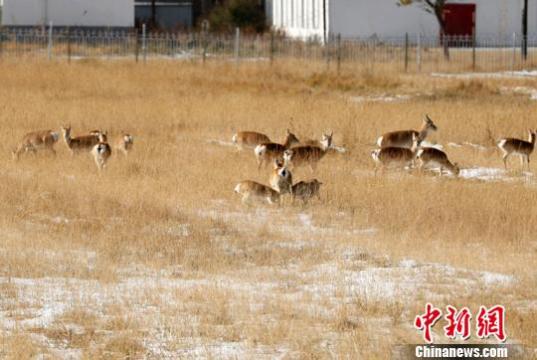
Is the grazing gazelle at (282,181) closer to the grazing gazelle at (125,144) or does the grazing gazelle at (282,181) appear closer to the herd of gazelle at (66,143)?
the herd of gazelle at (66,143)

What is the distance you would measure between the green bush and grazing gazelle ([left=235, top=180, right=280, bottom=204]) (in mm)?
47905

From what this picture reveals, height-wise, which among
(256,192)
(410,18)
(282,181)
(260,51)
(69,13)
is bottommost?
(256,192)

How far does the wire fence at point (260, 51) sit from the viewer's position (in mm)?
44906

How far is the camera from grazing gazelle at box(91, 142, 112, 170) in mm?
18828

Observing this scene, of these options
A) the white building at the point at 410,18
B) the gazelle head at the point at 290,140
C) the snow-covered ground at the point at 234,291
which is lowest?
the snow-covered ground at the point at 234,291

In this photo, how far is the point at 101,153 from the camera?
1881 centimetres

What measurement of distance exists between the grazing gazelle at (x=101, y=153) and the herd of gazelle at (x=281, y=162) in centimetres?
244

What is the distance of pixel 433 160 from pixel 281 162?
10.4 ft

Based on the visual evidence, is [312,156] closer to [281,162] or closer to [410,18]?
[281,162]

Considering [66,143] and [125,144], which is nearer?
[125,144]

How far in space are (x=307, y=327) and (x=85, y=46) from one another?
41121 millimetres

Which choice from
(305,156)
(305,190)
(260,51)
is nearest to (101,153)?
(305,156)

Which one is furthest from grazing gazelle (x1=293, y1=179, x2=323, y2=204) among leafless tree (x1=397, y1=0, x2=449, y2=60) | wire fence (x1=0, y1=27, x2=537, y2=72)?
leafless tree (x1=397, y1=0, x2=449, y2=60)

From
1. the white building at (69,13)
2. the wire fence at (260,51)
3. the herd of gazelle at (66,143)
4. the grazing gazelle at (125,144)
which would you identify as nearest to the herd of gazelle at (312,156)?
the grazing gazelle at (125,144)
